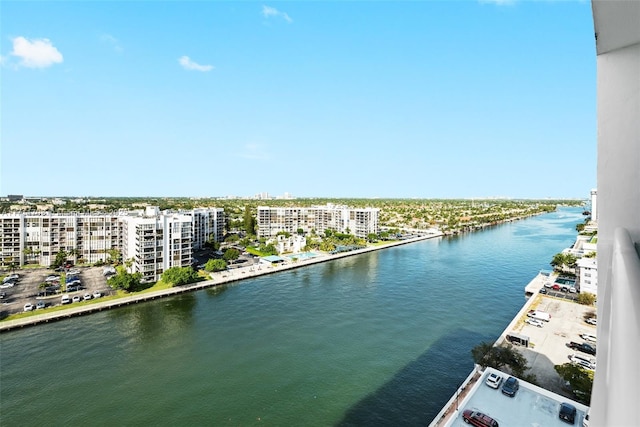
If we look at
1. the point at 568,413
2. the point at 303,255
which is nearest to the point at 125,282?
the point at 303,255

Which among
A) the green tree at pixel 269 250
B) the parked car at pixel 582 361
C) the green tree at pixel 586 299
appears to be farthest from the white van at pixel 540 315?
the green tree at pixel 269 250

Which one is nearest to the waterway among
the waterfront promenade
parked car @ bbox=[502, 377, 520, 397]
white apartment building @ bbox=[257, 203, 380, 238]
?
the waterfront promenade

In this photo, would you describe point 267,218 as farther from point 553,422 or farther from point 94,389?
point 553,422

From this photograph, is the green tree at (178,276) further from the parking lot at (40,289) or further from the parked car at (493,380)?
the parked car at (493,380)

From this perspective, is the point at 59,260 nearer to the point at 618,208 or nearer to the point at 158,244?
the point at 158,244

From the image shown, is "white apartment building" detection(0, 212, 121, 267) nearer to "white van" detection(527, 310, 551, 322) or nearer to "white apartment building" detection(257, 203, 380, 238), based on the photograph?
"white apartment building" detection(257, 203, 380, 238)

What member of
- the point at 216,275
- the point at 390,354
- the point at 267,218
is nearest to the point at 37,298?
the point at 216,275
